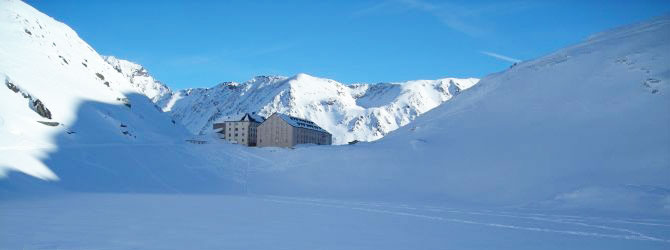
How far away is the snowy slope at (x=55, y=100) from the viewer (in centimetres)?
5684

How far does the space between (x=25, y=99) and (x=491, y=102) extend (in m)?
67.3

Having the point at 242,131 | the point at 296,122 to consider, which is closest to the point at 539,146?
the point at 296,122

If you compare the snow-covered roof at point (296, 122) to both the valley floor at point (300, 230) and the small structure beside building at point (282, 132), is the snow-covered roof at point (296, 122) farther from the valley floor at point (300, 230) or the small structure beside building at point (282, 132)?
the valley floor at point (300, 230)

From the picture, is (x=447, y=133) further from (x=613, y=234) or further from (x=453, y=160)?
(x=613, y=234)

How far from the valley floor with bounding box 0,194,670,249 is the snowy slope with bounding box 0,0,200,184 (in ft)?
88.4

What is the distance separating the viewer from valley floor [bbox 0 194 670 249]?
1905 cm

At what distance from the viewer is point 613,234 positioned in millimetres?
24766

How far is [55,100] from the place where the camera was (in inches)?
2761

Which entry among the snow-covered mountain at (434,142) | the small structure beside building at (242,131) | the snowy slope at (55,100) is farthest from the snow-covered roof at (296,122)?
the snow-covered mountain at (434,142)

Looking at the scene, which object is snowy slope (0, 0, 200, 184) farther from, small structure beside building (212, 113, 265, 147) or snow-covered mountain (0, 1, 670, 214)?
small structure beside building (212, 113, 265, 147)

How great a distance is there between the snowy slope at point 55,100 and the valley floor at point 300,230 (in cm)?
2694

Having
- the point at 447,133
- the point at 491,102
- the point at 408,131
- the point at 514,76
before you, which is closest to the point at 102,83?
the point at 408,131

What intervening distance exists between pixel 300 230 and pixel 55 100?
201 ft

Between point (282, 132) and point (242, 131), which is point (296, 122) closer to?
point (282, 132)
